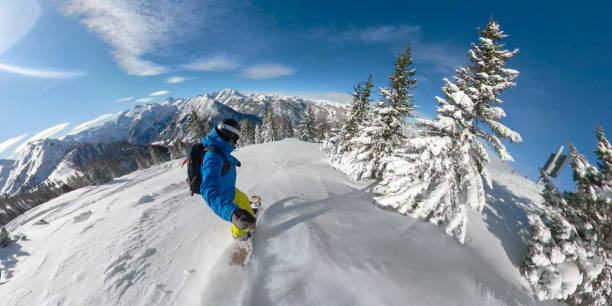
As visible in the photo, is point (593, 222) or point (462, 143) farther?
point (593, 222)

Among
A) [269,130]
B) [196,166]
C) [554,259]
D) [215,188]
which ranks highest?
[196,166]

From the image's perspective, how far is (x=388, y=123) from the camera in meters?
15.0


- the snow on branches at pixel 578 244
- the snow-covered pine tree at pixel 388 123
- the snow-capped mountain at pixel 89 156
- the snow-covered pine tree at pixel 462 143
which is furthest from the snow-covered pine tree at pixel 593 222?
the snow-capped mountain at pixel 89 156

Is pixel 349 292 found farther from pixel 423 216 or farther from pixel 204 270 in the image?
pixel 423 216

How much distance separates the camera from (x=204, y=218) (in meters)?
5.48

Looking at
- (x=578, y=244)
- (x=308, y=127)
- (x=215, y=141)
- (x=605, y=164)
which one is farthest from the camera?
(x=308, y=127)

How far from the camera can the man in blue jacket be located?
2.85 m

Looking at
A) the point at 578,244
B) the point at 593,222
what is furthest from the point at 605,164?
the point at 578,244

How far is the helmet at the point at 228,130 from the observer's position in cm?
352

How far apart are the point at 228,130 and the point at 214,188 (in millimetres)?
1110

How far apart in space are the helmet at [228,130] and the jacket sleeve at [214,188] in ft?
1.42

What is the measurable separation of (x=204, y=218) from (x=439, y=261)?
698 centimetres

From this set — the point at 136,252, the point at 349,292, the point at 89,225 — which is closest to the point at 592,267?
the point at 349,292

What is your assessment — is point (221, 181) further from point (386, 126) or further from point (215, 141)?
point (386, 126)
